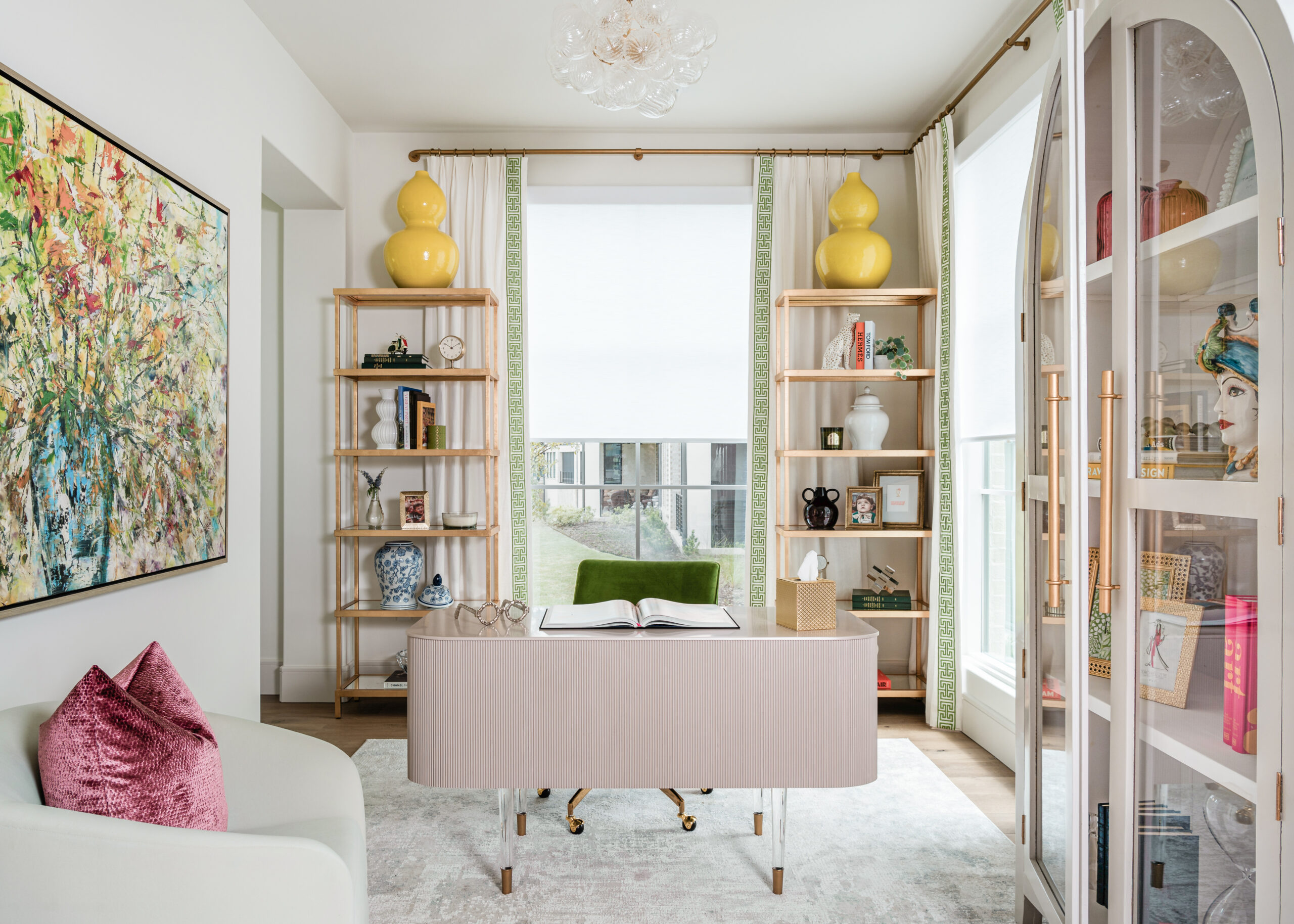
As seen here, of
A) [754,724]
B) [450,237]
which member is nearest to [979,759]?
[754,724]

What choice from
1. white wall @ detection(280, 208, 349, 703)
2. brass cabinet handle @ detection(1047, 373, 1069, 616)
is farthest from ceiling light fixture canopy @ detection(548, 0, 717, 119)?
white wall @ detection(280, 208, 349, 703)

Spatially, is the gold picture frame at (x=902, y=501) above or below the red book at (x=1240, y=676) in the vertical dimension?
above

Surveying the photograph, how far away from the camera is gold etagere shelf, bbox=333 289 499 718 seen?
3834 mm

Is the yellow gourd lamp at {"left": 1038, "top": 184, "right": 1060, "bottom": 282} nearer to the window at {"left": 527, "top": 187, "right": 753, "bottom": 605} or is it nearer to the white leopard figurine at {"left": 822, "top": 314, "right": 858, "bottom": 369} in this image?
the white leopard figurine at {"left": 822, "top": 314, "right": 858, "bottom": 369}

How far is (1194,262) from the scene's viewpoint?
1.41m

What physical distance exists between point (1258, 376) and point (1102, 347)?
41 centimetres

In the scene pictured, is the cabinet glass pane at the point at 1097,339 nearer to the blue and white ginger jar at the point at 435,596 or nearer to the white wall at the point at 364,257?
the white wall at the point at 364,257

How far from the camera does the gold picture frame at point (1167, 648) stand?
1430mm

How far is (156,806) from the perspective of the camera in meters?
1.39

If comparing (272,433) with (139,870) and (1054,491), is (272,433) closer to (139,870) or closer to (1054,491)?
(139,870)

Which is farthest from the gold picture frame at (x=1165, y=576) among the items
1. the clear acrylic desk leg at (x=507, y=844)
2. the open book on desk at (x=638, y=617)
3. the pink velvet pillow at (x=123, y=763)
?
the pink velvet pillow at (x=123, y=763)

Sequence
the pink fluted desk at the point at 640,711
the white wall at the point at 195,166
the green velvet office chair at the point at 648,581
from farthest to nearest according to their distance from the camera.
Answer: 1. the green velvet office chair at the point at 648,581
2. the pink fluted desk at the point at 640,711
3. the white wall at the point at 195,166

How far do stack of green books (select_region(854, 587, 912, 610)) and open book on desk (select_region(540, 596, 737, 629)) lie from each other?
171cm

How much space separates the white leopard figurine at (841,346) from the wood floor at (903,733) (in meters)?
1.73
